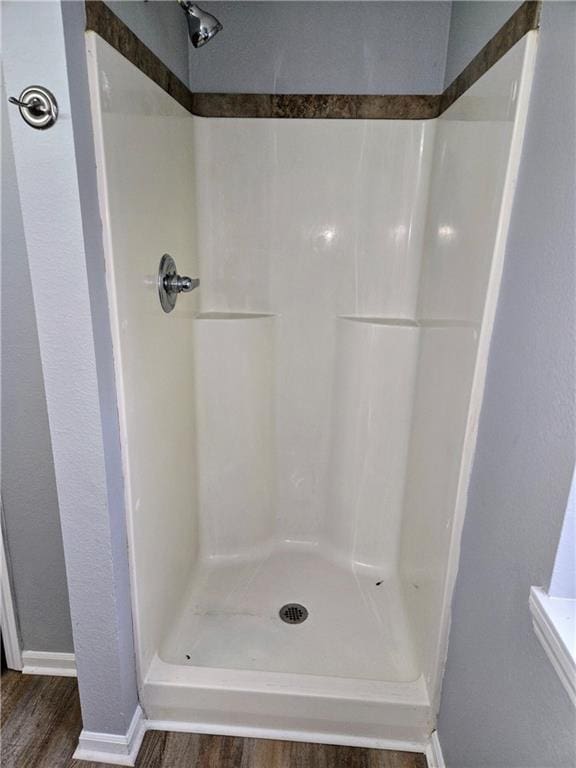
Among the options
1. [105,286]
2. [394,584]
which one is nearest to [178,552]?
[394,584]

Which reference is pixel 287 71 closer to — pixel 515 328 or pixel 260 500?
pixel 515 328

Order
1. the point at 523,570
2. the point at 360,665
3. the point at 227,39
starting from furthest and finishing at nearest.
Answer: the point at 227,39
the point at 360,665
the point at 523,570

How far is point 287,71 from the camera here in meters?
1.63

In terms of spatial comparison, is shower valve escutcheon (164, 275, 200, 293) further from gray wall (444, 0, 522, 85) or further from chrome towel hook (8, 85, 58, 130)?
gray wall (444, 0, 522, 85)

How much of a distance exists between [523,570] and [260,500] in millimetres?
1280

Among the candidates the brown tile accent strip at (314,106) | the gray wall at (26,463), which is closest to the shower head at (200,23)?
the brown tile accent strip at (314,106)

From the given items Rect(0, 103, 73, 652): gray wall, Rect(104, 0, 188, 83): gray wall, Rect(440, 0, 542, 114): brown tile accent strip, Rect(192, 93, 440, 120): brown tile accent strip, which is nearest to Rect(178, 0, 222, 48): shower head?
Rect(104, 0, 188, 83): gray wall

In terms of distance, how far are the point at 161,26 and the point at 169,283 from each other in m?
0.70

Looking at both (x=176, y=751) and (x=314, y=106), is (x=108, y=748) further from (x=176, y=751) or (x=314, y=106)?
(x=314, y=106)

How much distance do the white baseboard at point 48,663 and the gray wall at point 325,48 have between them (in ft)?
6.35

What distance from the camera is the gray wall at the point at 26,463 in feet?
3.91

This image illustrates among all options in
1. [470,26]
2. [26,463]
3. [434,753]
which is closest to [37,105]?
[26,463]

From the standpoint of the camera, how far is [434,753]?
129 cm

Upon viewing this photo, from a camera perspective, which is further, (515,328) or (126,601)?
(126,601)
